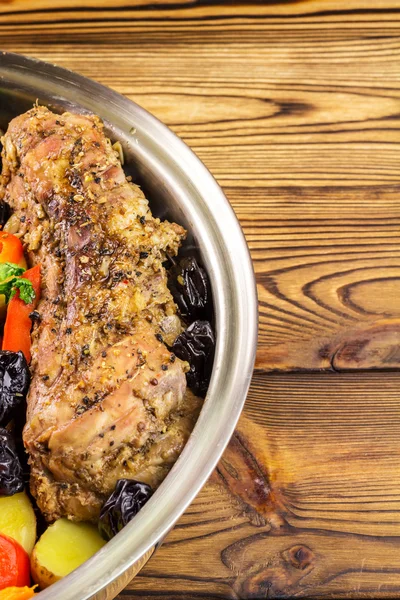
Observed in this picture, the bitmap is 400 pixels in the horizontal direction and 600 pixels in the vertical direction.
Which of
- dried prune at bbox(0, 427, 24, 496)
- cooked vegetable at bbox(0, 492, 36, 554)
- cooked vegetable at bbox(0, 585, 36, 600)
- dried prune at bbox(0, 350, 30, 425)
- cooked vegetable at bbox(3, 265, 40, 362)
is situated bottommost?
cooked vegetable at bbox(0, 585, 36, 600)

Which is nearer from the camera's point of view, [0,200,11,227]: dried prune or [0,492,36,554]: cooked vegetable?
[0,492,36,554]: cooked vegetable

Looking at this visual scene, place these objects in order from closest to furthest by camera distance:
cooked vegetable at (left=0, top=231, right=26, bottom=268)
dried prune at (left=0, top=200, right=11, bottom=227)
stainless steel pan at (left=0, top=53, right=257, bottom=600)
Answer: stainless steel pan at (left=0, top=53, right=257, bottom=600)
cooked vegetable at (left=0, top=231, right=26, bottom=268)
dried prune at (left=0, top=200, right=11, bottom=227)

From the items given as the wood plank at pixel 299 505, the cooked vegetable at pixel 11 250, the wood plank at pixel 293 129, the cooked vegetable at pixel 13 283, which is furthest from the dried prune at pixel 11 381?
the wood plank at pixel 293 129

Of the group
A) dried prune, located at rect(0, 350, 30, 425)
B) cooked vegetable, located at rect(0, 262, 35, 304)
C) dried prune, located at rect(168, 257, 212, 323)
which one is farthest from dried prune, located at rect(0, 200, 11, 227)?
dried prune, located at rect(168, 257, 212, 323)

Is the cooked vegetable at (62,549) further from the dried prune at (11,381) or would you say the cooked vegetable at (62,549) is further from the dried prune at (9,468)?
the dried prune at (11,381)

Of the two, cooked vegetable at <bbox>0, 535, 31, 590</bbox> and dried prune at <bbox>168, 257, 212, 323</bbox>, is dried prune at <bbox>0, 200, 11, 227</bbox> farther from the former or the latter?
cooked vegetable at <bbox>0, 535, 31, 590</bbox>

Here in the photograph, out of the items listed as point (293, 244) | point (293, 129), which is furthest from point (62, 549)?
point (293, 129)

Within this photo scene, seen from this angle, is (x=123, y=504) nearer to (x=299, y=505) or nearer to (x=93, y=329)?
(x=93, y=329)
